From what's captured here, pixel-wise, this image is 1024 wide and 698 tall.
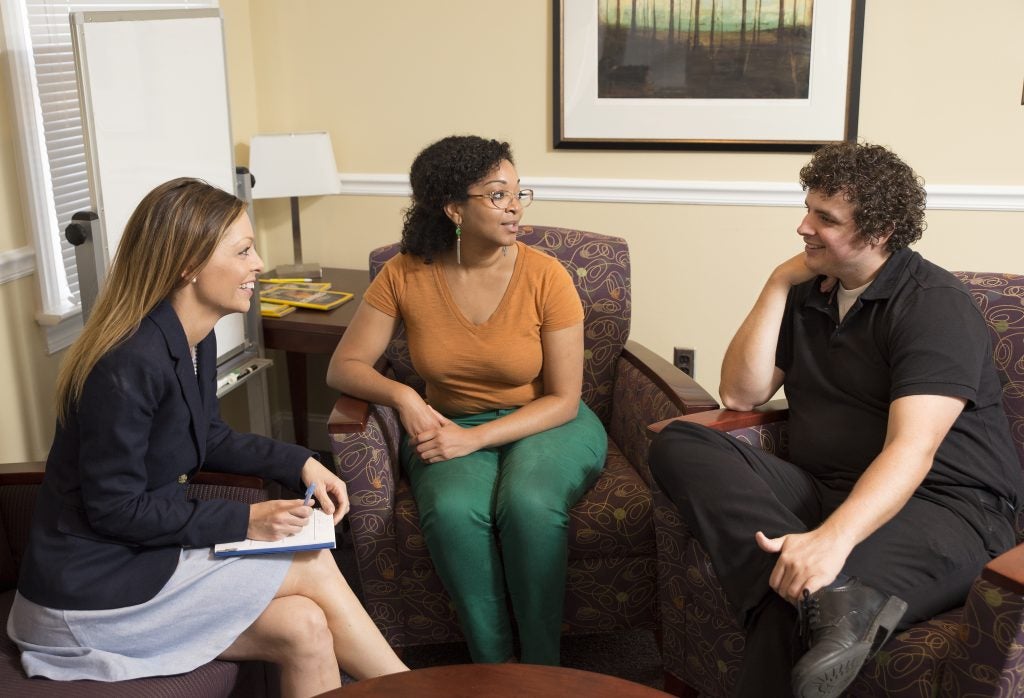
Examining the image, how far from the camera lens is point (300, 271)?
3.40m

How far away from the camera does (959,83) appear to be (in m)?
2.93

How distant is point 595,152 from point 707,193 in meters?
0.37

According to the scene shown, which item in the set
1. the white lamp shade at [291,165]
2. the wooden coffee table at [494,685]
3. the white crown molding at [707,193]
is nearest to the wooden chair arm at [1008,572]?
the wooden coffee table at [494,685]

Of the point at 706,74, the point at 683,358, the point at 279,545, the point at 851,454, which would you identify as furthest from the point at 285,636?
the point at 706,74

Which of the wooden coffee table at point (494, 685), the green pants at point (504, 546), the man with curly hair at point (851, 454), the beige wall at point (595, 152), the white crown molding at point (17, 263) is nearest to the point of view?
the wooden coffee table at point (494, 685)

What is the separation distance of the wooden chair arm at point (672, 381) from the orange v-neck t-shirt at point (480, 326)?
0.24 metres

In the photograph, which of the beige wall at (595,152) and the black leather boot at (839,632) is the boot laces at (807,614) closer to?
the black leather boot at (839,632)

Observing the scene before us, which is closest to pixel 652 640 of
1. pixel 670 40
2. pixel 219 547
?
pixel 219 547

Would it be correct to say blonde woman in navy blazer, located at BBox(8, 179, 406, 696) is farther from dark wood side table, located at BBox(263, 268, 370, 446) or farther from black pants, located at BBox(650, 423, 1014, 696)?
dark wood side table, located at BBox(263, 268, 370, 446)

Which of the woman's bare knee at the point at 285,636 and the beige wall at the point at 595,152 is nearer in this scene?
the woman's bare knee at the point at 285,636

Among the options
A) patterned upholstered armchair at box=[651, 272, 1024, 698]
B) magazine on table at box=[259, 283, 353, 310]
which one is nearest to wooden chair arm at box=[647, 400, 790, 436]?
patterned upholstered armchair at box=[651, 272, 1024, 698]

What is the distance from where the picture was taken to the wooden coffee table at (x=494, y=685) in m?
1.52

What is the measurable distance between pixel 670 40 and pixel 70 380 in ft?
6.78

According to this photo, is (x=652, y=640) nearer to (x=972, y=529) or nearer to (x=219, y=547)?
(x=972, y=529)
